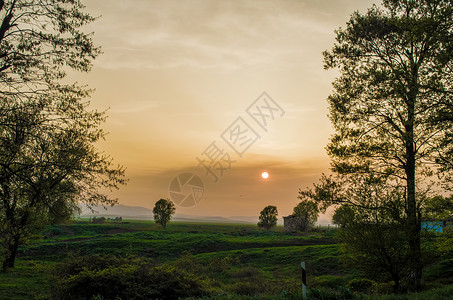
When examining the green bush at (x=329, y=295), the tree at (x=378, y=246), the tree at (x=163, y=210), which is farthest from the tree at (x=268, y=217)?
the green bush at (x=329, y=295)

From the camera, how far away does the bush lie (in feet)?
48.7

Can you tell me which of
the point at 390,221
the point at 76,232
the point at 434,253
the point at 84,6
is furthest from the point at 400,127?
the point at 76,232

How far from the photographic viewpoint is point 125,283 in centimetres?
1530

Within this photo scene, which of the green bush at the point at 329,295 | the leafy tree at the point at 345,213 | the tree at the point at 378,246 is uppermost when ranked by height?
the leafy tree at the point at 345,213

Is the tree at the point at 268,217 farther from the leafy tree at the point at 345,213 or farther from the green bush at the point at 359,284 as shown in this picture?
the leafy tree at the point at 345,213

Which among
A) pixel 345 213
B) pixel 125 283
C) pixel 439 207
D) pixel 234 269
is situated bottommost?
pixel 234 269

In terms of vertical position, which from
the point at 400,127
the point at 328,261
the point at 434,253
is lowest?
the point at 328,261

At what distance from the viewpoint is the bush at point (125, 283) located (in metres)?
14.8

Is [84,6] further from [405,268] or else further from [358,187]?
[405,268]

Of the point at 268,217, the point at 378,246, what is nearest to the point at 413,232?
the point at 378,246

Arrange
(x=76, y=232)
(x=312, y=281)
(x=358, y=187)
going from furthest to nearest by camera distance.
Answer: (x=76, y=232), (x=312, y=281), (x=358, y=187)

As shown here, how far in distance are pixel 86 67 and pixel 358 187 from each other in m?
15.4

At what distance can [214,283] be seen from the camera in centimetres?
2291

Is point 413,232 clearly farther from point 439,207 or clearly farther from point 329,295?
point 329,295
